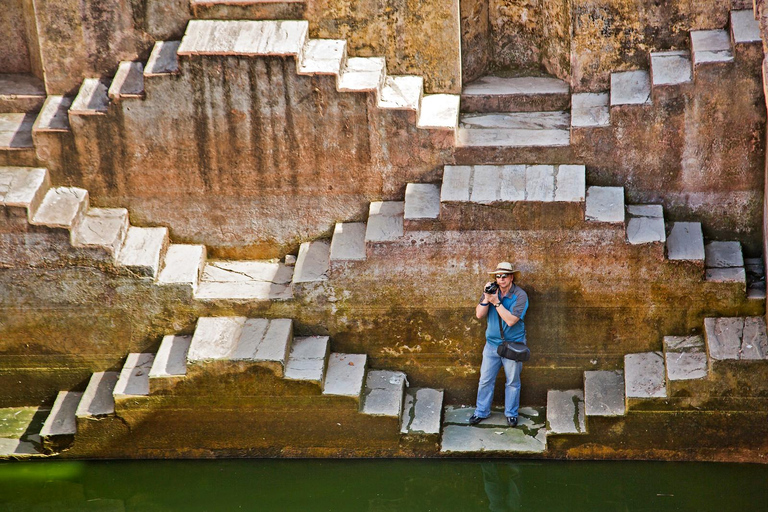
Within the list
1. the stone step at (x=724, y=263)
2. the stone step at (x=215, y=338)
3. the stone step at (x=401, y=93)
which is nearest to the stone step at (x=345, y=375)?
the stone step at (x=215, y=338)

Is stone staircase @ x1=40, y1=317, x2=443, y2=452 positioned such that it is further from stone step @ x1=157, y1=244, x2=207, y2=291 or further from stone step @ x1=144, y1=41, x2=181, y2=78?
stone step @ x1=144, y1=41, x2=181, y2=78

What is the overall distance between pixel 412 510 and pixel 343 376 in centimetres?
112

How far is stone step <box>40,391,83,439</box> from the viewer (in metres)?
7.81

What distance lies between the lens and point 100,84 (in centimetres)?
801

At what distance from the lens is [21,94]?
8.31m

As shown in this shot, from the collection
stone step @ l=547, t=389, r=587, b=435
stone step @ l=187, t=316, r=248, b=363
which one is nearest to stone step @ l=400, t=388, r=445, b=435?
stone step @ l=547, t=389, r=587, b=435

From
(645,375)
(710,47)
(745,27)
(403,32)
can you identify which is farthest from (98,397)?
(745,27)

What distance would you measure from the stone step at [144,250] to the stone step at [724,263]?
4.16 meters

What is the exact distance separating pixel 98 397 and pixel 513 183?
141 inches

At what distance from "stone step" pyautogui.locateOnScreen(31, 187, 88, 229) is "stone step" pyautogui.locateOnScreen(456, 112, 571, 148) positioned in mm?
2987

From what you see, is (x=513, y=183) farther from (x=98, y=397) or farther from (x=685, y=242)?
(x=98, y=397)

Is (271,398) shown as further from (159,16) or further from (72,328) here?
(159,16)

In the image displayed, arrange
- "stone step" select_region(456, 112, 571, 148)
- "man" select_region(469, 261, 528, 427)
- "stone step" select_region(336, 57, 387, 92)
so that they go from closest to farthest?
"man" select_region(469, 261, 528, 427) → "stone step" select_region(336, 57, 387, 92) → "stone step" select_region(456, 112, 571, 148)

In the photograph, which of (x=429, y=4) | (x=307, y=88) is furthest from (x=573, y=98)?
(x=307, y=88)
